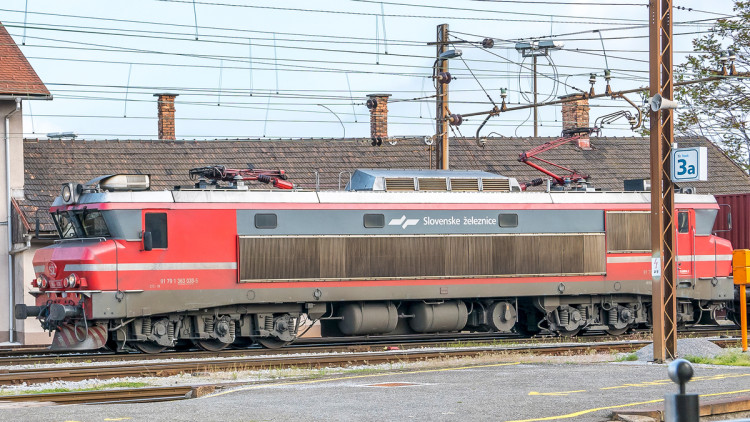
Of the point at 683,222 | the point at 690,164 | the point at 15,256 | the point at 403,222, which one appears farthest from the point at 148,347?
the point at 683,222

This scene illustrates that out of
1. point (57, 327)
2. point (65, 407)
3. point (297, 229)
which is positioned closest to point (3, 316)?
point (57, 327)

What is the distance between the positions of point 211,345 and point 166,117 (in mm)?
15235

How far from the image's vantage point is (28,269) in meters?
29.7

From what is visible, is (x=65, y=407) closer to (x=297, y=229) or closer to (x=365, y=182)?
(x=297, y=229)

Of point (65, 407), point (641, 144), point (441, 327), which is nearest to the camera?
point (65, 407)

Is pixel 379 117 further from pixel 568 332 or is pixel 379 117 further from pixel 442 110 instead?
pixel 568 332

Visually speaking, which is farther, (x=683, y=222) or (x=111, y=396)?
(x=683, y=222)

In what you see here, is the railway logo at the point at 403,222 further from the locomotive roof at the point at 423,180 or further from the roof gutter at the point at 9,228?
the roof gutter at the point at 9,228

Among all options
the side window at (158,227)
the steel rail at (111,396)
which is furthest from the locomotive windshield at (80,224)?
the steel rail at (111,396)

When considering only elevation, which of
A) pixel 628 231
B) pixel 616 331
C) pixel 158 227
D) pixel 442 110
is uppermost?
pixel 442 110

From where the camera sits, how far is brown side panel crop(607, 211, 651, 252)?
2681 cm

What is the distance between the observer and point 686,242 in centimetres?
2795

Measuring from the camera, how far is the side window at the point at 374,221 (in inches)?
961

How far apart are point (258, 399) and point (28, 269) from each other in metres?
17.4
